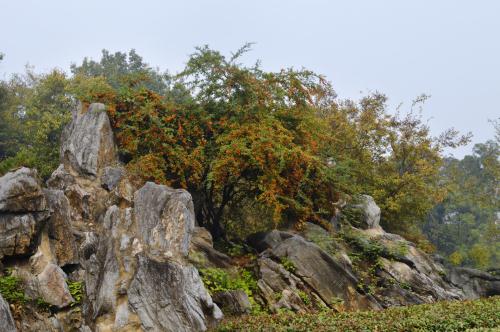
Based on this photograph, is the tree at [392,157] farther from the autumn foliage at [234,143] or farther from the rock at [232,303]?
the rock at [232,303]

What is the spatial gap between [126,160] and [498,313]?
42.5 feet

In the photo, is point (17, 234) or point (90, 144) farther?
point (90, 144)

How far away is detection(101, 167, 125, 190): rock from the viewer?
16.5 metres

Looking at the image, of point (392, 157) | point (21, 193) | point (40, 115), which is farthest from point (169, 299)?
point (40, 115)

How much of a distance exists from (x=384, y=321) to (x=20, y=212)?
946 cm

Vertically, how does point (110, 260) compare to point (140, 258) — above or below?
below

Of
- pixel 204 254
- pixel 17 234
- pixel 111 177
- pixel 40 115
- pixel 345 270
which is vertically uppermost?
pixel 40 115

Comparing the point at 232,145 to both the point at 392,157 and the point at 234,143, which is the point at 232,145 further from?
the point at 392,157

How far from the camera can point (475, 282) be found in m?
21.6

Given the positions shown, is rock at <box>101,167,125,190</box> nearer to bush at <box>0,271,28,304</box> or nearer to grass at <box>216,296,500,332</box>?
bush at <box>0,271,28,304</box>

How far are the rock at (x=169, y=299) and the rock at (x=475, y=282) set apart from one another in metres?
14.0

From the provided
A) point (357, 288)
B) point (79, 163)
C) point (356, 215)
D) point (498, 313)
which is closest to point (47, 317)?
point (79, 163)

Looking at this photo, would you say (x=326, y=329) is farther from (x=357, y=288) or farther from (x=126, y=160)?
(x=126, y=160)

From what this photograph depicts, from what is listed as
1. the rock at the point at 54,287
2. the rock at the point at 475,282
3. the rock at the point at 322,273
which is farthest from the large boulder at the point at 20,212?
the rock at the point at 475,282
